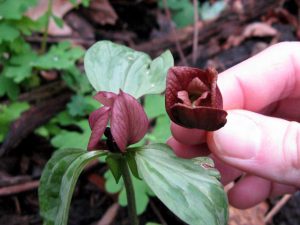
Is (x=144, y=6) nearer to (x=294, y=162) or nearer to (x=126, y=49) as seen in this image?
(x=126, y=49)

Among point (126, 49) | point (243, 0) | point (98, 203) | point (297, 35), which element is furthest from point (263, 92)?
point (243, 0)

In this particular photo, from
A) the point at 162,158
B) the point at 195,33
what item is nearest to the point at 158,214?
the point at 162,158

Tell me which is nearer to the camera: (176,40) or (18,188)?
(18,188)

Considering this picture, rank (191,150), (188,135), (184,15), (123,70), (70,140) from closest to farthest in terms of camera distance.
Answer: (123,70) < (188,135) < (191,150) < (70,140) < (184,15)

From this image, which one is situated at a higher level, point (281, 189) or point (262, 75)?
point (262, 75)

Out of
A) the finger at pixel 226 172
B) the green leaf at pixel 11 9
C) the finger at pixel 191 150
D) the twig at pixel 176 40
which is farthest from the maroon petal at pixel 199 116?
the twig at pixel 176 40

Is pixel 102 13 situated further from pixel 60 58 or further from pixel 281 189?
pixel 281 189

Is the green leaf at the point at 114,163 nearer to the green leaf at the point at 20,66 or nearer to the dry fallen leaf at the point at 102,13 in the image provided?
the green leaf at the point at 20,66
